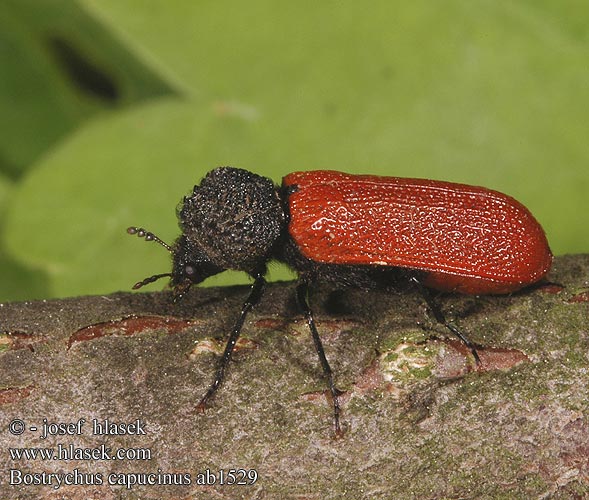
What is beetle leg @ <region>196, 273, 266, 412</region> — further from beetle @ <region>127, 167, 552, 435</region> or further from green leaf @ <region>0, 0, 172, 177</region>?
green leaf @ <region>0, 0, 172, 177</region>

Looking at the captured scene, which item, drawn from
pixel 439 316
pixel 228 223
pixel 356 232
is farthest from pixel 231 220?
pixel 439 316

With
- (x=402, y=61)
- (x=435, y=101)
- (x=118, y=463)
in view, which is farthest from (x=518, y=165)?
(x=118, y=463)

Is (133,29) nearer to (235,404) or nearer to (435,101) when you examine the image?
(435,101)

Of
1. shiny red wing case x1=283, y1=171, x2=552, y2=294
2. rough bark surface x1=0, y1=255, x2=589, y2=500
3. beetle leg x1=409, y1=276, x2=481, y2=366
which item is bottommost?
rough bark surface x1=0, y1=255, x2=589, y2=500

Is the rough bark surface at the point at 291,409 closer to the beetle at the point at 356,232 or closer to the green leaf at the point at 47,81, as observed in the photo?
the beetle at the point at 356,232

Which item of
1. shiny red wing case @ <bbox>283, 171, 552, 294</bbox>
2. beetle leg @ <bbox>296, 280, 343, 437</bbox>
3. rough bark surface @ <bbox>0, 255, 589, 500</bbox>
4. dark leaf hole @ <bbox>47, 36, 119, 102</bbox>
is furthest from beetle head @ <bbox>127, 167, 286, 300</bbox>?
dark leaf hole @ <bbox>47, 36, 119, 102</bbox>

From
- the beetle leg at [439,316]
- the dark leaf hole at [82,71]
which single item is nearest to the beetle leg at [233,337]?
the beetle leg at [439,316]
